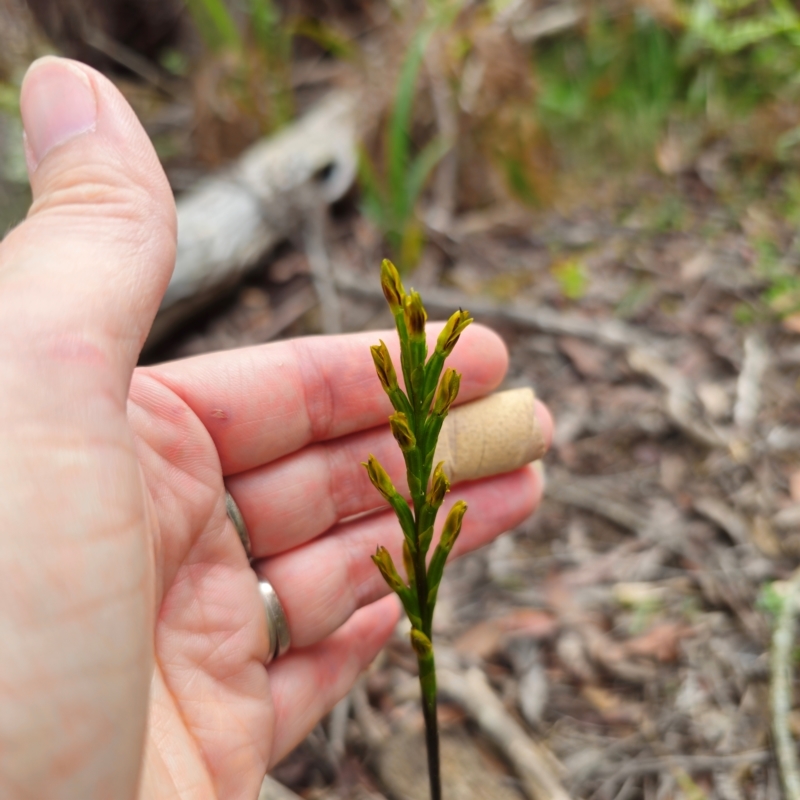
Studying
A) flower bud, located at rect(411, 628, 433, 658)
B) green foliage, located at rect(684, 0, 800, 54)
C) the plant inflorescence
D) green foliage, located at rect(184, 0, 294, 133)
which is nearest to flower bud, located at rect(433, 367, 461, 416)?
the plant inflorescence

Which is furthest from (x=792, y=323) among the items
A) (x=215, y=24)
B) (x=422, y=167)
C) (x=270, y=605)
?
(x=215, y=24)

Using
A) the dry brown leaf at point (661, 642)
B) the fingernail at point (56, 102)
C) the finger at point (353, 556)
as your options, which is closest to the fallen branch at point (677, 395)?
the dry brown leaf at point (661, 642)

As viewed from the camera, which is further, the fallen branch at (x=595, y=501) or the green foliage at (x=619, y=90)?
the green foliage at (x=619, y=90)

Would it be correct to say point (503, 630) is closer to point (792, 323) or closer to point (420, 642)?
point (420, 642)

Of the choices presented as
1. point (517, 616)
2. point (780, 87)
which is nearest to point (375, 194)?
point (517, 616)

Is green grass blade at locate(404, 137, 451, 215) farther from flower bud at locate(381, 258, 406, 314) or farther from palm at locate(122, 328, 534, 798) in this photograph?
flower bud at locate(381, 258, 406, 314)

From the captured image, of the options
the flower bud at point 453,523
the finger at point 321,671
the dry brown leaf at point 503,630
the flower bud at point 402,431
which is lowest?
the dry brown leaf at point 503,630

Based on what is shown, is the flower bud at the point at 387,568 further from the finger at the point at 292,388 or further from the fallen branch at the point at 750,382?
the fallen branch at the point at 750,382
